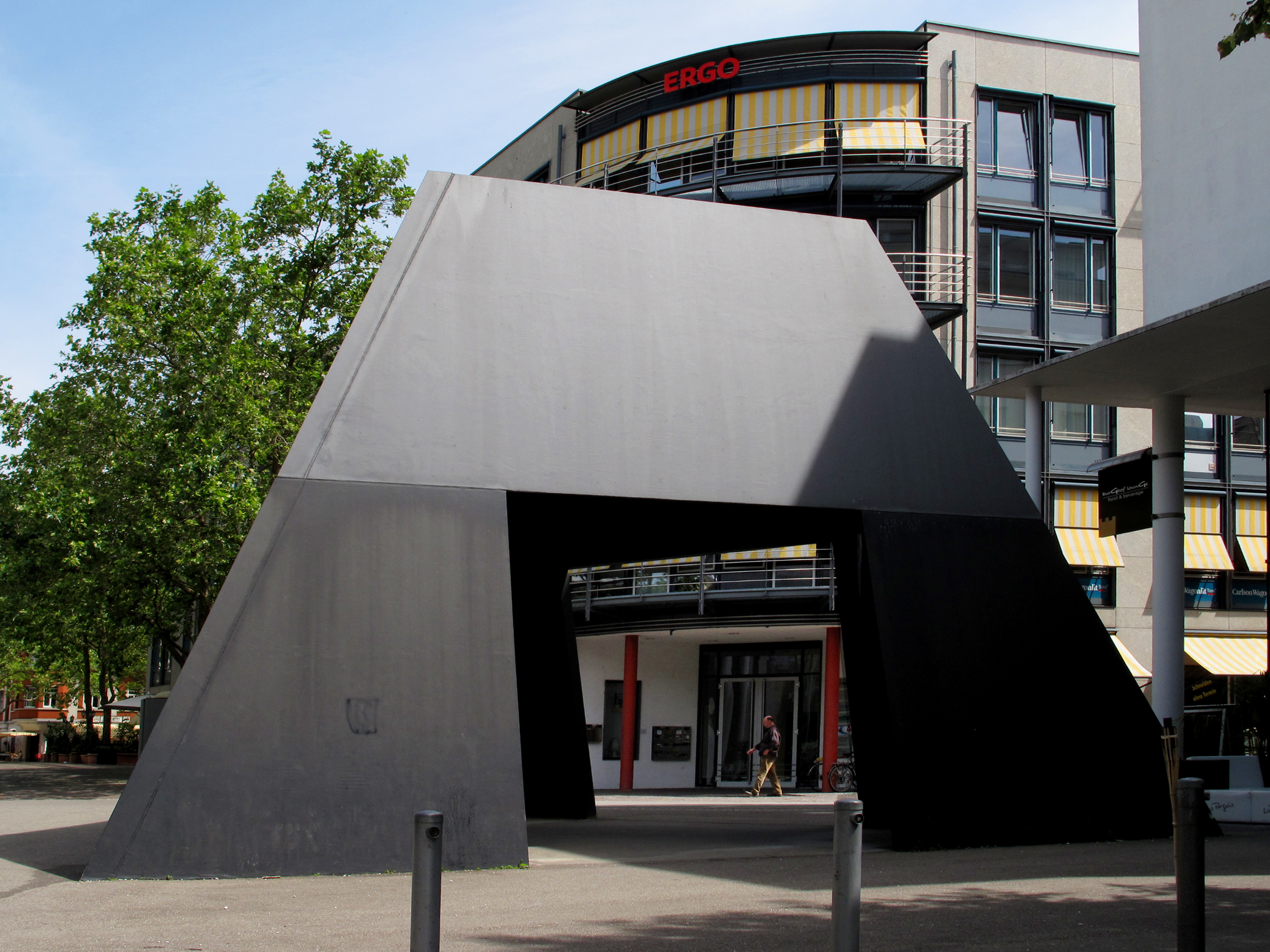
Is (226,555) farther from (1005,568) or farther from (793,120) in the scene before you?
(793,120)

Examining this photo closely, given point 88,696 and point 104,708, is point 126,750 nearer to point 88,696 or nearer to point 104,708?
point 104,708

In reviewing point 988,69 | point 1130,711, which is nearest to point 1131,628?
point 988,69

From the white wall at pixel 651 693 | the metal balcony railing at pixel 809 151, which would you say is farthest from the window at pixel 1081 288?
the white wall at pixel 651 693

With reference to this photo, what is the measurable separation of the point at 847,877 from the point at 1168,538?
538 inches

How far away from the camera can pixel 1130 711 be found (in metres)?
10.7

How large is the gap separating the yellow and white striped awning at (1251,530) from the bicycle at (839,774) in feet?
38.1

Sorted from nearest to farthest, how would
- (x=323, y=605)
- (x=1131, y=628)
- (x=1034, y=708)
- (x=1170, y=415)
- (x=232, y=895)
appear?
1. (x=232, y=895)
2. (x=323, y=605)
3. (x=1034, y=708)
4. (x=1170, y=415)
5. (x=1131, y=628)

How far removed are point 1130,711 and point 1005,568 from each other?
1.61 m

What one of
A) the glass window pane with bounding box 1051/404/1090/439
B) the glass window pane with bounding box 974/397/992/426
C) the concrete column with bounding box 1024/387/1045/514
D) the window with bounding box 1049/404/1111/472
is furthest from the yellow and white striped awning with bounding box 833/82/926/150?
the concrete column with bounding box 1024/387/1045/514

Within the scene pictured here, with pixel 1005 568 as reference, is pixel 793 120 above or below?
above

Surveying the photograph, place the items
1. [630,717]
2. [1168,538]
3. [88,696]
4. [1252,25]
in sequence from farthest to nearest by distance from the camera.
Result: [88,696] < [630,717] < [1168,538] < [1252,25]

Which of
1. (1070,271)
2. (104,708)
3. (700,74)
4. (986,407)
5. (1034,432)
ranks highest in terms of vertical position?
(700,74)

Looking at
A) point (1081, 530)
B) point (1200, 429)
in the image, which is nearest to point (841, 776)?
point (1081, 530)

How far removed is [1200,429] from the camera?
31031mm
